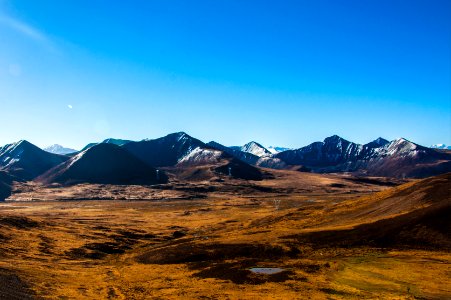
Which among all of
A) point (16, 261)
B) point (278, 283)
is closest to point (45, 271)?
point (16, 261)

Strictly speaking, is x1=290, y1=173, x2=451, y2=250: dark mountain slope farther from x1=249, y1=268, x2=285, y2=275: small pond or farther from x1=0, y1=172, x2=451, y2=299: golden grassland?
x1=249, y1=268, x2=285, y2=275: small pond

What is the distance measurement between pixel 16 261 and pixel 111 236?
4733 centimetres

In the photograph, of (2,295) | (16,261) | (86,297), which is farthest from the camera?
(16,261)

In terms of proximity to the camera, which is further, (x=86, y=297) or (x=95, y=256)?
→ (x=95, y=256)

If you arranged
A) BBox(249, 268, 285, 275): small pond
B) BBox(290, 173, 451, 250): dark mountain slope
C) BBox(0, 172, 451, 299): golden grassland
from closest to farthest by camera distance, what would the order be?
BBox(0, 172, 451, 299): golden grassland
BBox(249, 268, 285, 275): small pond
BBox(290, 173, 451, 250): dark mountain slope

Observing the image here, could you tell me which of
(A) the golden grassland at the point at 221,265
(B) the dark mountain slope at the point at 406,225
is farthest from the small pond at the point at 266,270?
(B) the dark mountain slope at the point at 406,225

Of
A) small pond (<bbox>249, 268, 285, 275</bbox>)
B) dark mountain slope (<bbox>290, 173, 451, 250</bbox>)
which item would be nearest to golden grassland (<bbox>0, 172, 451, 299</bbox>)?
dark mountain slope (<bbox>290, 173, 451, 250</bbox>)

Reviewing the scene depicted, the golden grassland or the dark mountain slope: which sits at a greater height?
the dark mountain slope

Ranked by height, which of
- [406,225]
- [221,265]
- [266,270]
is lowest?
[221,265]

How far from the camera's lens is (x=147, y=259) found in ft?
332

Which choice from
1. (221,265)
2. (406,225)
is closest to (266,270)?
(221,265)

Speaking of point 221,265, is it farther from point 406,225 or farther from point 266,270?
point 406,225

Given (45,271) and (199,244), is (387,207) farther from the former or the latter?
(45,271)

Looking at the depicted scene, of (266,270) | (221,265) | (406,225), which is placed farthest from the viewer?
(406,225)
